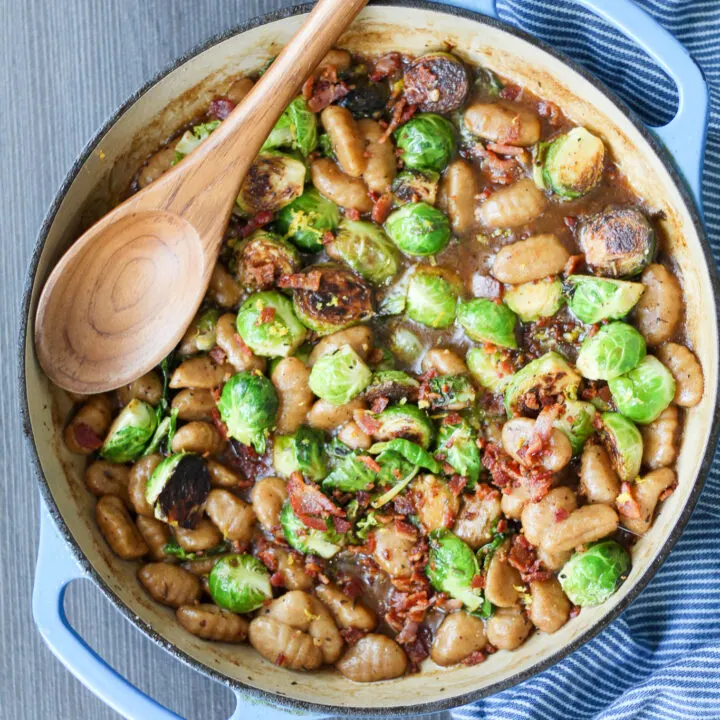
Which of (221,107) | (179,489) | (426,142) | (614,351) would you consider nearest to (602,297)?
(614,351)

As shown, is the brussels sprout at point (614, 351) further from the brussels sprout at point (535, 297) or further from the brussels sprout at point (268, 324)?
the brussels sprout at point (268, 324)

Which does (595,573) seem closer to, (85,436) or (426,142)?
(426,142)

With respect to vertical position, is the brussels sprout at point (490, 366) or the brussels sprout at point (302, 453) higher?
the brussels sprout at point (490, 366)

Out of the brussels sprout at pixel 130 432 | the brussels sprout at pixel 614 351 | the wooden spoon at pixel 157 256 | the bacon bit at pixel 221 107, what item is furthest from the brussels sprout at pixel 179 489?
the brussels sprout at pixel 614 351

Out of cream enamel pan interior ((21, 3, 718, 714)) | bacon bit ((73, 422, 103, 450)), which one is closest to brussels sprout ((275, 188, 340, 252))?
cream enamel pan interior ((21, 3, 718, 714))

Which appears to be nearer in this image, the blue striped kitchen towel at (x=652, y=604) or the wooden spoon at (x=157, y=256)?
the wooden spoon at (x=157, y=256)

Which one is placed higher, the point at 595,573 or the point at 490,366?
the point at 490,366
